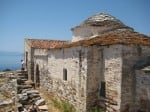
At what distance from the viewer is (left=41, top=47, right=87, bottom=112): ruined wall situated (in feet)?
46.5

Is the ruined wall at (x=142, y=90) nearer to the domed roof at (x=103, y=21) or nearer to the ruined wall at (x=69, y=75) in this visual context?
the ruined wall at (x=69, y=75)

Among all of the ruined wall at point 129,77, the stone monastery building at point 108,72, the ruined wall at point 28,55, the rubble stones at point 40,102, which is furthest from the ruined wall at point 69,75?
the ruined wall at point 28,55

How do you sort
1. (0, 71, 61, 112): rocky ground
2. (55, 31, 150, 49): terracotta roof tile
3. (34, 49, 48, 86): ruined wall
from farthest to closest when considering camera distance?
1. (34, 49, 48, 86): ruined wall
2. (0, 71, 61, 112): rocky ground
3. (55, 31, 150, 49): terracotta roof tile

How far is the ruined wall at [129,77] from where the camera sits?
1232cm

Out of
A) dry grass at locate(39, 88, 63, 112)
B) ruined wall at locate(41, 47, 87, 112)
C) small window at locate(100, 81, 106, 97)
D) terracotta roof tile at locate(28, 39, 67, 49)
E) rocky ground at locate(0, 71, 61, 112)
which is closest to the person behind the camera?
small window at locate(100, 81, 106, 97)

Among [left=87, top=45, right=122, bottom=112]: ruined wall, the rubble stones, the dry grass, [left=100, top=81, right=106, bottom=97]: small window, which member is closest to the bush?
the dry grass

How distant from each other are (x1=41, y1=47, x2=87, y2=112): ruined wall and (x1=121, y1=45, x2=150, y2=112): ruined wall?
2283 millimetres

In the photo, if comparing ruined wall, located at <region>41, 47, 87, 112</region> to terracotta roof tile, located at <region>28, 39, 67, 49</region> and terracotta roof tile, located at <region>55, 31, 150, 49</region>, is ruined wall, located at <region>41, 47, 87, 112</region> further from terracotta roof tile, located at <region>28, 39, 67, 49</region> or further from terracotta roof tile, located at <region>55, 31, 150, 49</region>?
terracotta roof tile, located at <region>28, 39, 67, 49</region>

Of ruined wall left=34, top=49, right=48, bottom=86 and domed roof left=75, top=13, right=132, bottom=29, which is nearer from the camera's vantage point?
domed roof left=75, top=13, right=132, bottom=29

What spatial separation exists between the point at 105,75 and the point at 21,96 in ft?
26.6

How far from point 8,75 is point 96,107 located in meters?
14.9

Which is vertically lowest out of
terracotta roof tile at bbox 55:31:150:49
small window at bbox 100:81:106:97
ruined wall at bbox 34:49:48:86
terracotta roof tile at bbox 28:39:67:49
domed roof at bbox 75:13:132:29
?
small window at bbox 100:81:106:97

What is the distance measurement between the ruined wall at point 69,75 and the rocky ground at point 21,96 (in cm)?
104

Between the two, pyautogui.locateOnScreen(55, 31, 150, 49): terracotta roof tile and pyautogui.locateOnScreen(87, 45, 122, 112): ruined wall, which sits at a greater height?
pyautogui.locateOnScreen(55, 31, 150, 49): terracotta roof tile
